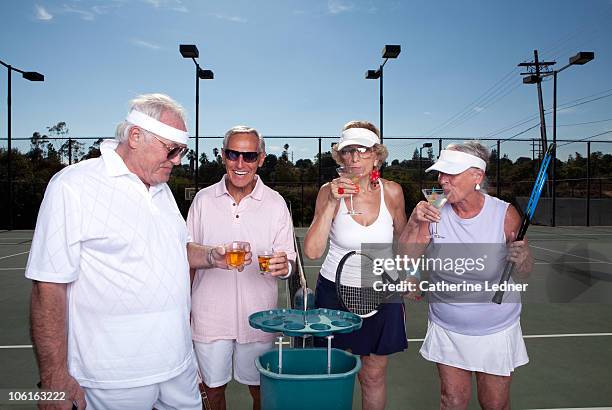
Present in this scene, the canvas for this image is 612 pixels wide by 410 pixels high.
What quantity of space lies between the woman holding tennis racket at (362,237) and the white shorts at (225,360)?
1.71ft

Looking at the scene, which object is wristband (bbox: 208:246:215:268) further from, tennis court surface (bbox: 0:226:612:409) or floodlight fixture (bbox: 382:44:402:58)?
floodlight fixture (bbox: 382:44:402:58)

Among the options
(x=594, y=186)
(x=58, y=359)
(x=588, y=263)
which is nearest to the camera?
(x=58, y=359)

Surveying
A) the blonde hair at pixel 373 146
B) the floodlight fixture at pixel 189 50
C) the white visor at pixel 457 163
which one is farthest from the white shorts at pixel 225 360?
the floodlight fixture at pixel 189 50

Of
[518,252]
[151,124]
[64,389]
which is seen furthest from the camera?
[518,252]

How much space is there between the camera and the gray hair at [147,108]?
2.28 meters

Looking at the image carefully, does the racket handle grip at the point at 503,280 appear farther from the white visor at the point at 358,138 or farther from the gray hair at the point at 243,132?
the gray hair at the point at 243,132

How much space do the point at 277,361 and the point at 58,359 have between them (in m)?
0.97

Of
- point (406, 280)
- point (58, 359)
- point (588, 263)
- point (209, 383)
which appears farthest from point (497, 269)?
point (588, 263)

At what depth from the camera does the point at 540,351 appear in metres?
5.20

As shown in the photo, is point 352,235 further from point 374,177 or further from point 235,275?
point 235,275

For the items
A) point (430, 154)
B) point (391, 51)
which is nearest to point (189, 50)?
point (391, 51)

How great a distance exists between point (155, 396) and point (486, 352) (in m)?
1.72

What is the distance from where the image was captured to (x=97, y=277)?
212 centimetres

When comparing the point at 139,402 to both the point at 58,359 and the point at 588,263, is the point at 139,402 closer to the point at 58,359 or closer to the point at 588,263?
the point at 58,359
